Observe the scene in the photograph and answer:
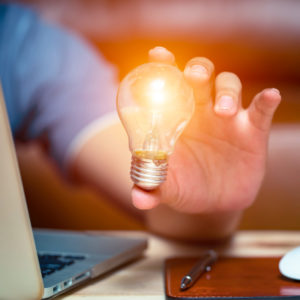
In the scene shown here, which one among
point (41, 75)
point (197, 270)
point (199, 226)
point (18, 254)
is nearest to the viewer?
point (18, 254)

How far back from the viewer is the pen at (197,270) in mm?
378

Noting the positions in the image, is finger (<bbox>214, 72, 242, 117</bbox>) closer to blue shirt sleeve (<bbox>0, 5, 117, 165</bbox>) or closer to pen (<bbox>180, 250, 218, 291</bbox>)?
pen (<bbox>180, 250, 218, 291</bbox>)

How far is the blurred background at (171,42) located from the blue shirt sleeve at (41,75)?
0.32 m

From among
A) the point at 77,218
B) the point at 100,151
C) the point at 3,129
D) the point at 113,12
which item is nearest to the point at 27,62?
the point at 100,151

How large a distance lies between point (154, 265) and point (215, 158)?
131 mm

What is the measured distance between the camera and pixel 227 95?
39cm

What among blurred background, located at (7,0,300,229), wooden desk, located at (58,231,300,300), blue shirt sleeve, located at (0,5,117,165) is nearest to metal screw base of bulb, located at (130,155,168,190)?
wooden desk, located at (58,231,300,300)

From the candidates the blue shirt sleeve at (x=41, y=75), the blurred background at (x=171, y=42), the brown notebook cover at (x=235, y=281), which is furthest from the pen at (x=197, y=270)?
the blurred background at (x=171, y=42)

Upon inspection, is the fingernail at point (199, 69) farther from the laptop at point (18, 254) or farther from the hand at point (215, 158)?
the laptop at point (18, 254)

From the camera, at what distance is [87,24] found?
1.53 meters

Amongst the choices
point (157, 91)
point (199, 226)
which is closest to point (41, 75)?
point (199, 226)

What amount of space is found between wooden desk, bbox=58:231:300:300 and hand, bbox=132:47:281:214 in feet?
0.23

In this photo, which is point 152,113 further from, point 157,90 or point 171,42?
point 171,42

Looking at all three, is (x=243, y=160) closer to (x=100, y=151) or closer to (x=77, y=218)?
(x=100, y=151)
